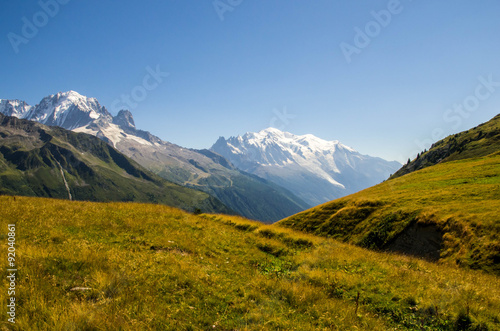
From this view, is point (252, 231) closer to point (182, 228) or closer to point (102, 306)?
point (182, 228)

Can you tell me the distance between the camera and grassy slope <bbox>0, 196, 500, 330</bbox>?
5996 mm

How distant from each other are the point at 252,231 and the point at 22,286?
16.7m

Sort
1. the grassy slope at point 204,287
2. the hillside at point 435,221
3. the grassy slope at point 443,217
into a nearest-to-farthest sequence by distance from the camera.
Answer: the grassy slope at point 204,287
the grassy slope at point 443,217
the hillside at point 435,221

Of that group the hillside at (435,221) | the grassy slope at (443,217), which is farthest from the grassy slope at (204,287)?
the hillside at (435,221)

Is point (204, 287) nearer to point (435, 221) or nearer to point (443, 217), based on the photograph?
point (435, 221)

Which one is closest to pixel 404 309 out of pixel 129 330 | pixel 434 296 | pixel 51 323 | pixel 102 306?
pixel 434 296

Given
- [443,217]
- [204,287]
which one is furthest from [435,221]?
[204,287]

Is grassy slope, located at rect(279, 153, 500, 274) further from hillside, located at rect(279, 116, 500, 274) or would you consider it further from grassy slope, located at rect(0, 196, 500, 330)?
grassy slope, located at rect(0, 196, 500, 330)

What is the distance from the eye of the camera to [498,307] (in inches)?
318

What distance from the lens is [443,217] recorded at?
62.9 feet

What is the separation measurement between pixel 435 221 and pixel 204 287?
814 inches

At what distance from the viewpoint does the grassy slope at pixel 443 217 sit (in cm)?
1556

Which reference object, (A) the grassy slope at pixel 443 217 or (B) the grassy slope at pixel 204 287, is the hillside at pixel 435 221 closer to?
(A) the grassy slope at pixel 443 217

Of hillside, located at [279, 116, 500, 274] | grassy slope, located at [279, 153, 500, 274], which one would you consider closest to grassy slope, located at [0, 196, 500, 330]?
grassy slope, located at [279, 153, 500, 274]
